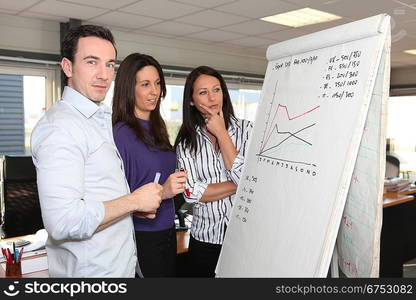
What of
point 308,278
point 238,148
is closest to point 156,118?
point 238,148

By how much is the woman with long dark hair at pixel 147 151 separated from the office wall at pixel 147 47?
3381 millimetres

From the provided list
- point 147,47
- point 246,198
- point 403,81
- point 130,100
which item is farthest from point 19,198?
point 403,81

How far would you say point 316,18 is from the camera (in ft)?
14.8

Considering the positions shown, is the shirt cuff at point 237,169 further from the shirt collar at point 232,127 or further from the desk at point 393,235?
the desk at point 393,235

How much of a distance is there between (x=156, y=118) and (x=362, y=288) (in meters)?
1.16

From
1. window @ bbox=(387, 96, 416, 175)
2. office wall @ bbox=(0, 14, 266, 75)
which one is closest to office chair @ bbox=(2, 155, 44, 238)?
office wall @ bbox=(0, 14, 266, 75)

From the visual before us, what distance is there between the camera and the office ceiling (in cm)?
384

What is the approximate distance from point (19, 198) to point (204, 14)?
107 inches

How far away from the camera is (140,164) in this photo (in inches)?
64.2

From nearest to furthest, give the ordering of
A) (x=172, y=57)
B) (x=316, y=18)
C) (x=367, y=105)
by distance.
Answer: (x=367, y=105), (x=316, y=18), (x=172, y=57)

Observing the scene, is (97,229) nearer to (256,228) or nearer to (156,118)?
(256,228)

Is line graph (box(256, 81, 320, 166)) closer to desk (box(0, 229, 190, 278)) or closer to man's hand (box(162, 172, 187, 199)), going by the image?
man's hand (box(162, 172, 187, 199))

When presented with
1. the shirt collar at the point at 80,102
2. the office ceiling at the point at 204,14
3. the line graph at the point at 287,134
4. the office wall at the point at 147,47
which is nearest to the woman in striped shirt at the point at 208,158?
the line graph at the point at 287,134

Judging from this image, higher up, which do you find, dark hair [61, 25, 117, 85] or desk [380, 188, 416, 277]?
dark hair [61, 25, 117, 85]
